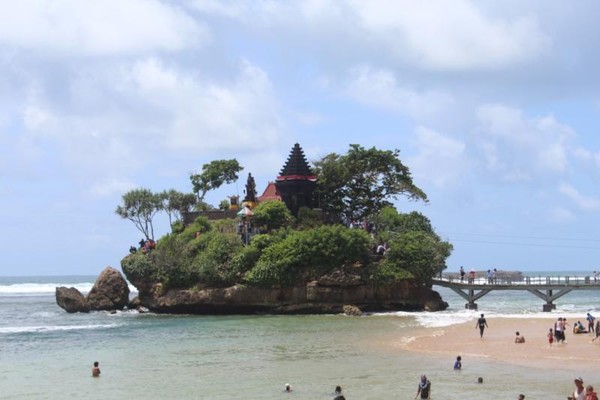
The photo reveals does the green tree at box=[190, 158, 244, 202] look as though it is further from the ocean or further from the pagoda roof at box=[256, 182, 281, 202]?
the ocean

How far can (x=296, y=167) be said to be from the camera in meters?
76.2

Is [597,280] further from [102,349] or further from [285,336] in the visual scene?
[102,349]

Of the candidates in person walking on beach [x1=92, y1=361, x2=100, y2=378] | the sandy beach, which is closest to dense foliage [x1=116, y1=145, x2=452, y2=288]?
the sandy beach

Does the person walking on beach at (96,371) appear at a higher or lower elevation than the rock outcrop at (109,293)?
lower

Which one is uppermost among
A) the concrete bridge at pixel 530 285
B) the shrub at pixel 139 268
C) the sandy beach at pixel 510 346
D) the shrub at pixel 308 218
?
the shrub at pixel 308 218

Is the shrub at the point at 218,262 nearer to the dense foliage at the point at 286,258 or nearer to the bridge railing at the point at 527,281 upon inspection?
the dense foliage at the point at 286,258

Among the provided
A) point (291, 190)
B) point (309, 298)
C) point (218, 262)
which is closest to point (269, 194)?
point (291, 190)

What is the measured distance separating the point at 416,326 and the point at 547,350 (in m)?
13.2

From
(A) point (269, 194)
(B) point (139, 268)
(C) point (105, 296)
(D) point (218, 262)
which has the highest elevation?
(A) point (269, 194)

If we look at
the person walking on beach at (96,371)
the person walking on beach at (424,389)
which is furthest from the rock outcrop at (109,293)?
the person walking on beach at (424,389)

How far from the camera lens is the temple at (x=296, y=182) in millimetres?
75312

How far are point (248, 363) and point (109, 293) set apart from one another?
3783 centimetres

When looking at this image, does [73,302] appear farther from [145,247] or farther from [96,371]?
[96,371]

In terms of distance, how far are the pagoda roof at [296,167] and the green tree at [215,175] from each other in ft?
39.2
